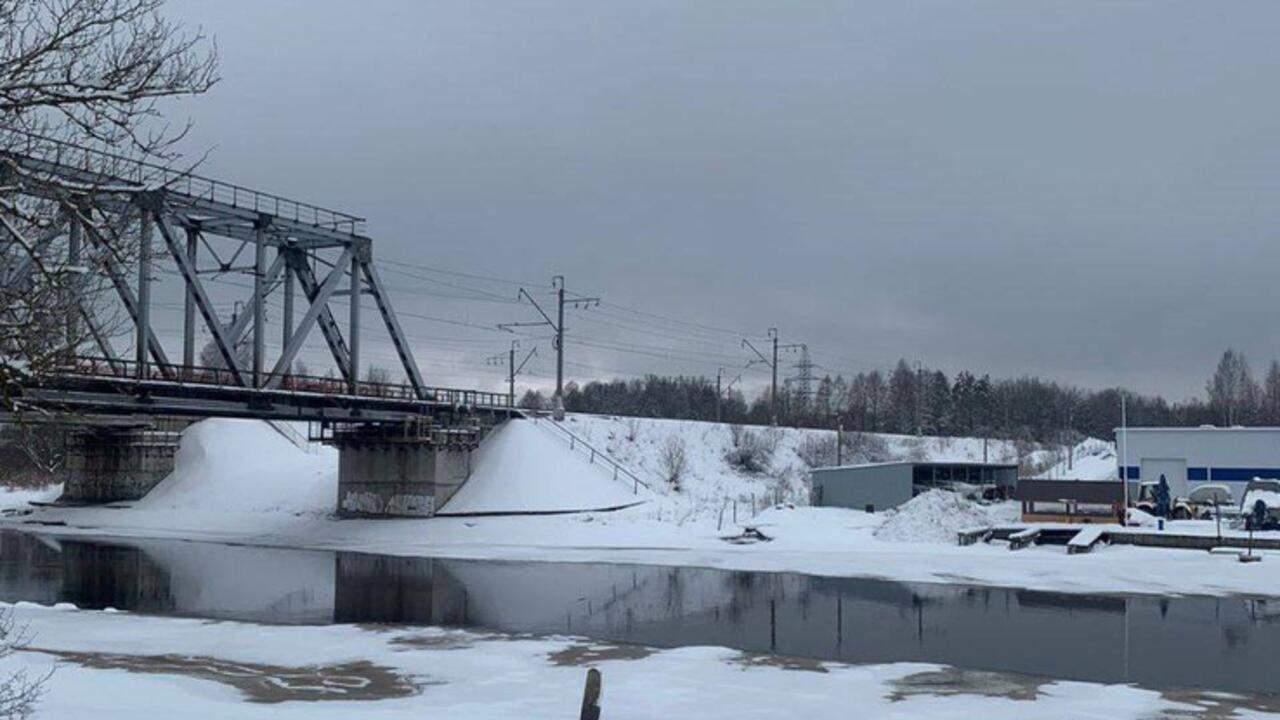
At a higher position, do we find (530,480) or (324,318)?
(324,318)

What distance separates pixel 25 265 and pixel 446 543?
46344 mm

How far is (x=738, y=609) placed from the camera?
99.4 ft

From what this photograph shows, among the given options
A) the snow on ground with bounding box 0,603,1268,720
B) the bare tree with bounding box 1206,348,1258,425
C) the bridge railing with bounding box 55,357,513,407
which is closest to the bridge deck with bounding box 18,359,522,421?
the bridge railing with bounding box 55,357,513,407

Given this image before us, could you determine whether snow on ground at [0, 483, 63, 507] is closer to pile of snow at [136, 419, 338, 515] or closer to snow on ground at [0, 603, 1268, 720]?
pile of snow at [136, 419, 338, 515]

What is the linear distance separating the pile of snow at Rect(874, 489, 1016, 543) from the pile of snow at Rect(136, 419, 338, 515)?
3427 centimetres

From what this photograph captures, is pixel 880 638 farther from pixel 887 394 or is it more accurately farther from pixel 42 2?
pixel 887 394

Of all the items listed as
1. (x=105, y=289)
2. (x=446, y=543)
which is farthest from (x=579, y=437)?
(x=105, y=289)

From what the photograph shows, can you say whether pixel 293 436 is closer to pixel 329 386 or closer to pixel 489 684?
pixel 329 386

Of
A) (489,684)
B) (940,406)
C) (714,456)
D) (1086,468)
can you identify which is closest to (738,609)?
(489,684)

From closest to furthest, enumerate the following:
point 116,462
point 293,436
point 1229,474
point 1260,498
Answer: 1. point 1260,498
2. point 1229,474
3. point 116,462
4. point 293,436

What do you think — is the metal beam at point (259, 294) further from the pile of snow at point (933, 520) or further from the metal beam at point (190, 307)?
the pile of snow at point (933, 520)

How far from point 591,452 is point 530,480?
8.47 m

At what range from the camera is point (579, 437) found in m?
76.5

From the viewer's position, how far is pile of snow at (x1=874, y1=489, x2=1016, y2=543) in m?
48.0
